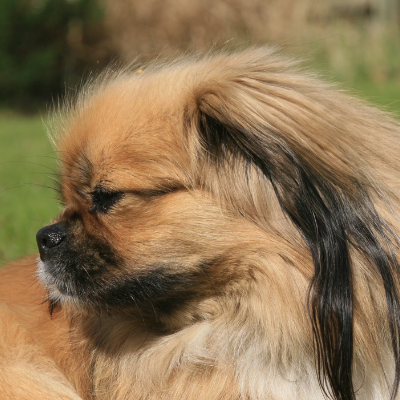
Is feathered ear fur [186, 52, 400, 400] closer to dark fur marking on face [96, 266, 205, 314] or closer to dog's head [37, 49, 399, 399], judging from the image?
dog's head [37, 49, 399, 399]

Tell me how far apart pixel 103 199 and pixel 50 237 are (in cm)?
28

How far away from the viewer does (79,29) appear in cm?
1346

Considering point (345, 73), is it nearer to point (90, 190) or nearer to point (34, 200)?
point (34, 200)

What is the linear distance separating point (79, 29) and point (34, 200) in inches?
350

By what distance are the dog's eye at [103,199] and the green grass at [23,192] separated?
555 millimetres

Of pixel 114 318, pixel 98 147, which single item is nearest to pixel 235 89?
pixel 98 147

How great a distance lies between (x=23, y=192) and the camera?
620 centimetres

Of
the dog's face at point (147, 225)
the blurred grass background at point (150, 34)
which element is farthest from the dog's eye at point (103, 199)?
the blurred grass background at point (150, 34)

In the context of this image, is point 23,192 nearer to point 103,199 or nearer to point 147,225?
point 103,199

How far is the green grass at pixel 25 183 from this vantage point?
4.36 metres

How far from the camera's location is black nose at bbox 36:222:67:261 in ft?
7.08

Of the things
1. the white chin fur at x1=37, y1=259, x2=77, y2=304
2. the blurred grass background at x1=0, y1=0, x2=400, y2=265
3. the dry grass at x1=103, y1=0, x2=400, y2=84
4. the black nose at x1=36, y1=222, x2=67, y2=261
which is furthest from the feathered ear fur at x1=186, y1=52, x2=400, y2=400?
the dry grass at x1=103, y1=0, x2=400, y2=84

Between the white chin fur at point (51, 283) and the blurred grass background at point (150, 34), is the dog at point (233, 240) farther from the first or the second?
the blurred grass background at point (150, 34)

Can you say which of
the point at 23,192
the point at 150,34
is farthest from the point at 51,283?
the point at 150,34
